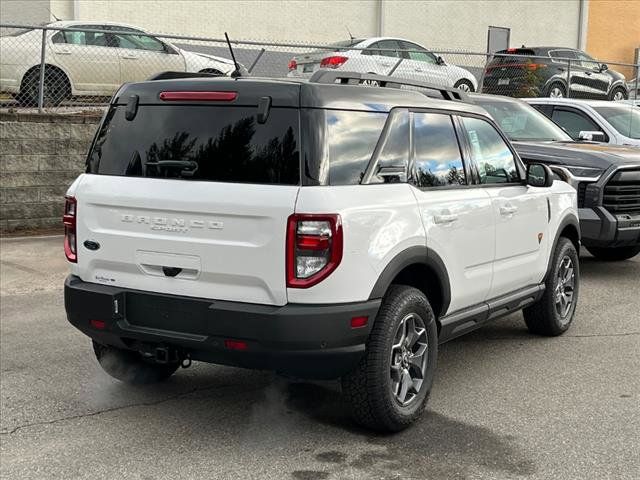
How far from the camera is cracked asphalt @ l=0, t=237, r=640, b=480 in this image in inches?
159

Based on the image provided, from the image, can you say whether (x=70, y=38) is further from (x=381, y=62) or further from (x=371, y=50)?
(x=381, y=62)

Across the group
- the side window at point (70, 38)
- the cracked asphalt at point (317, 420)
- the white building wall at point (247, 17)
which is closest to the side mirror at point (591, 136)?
the cracked asphalt at point (317, 420)

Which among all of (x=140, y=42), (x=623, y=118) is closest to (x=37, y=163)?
(x=140, y=42)

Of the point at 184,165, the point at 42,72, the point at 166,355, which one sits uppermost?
the point at 42,72

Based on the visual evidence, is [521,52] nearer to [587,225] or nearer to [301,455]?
[587,225]

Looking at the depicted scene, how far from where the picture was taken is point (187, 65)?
14.0 meters

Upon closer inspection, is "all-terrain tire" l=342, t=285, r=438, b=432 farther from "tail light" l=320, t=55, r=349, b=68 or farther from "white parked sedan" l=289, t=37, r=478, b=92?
"tail light" l=320, t=55, r=349, b=68

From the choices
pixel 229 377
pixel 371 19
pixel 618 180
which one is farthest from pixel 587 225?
pixel 371 19

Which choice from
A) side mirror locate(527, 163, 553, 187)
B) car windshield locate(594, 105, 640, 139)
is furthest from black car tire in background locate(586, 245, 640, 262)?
side mirror locate(527, 163, 553, 187)

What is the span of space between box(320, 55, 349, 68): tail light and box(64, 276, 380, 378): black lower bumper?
12.0 meters

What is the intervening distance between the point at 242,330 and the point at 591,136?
24.0 feet

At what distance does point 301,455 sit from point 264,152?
1543mm

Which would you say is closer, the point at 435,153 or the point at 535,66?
the point at 435,153

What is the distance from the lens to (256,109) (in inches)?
162
